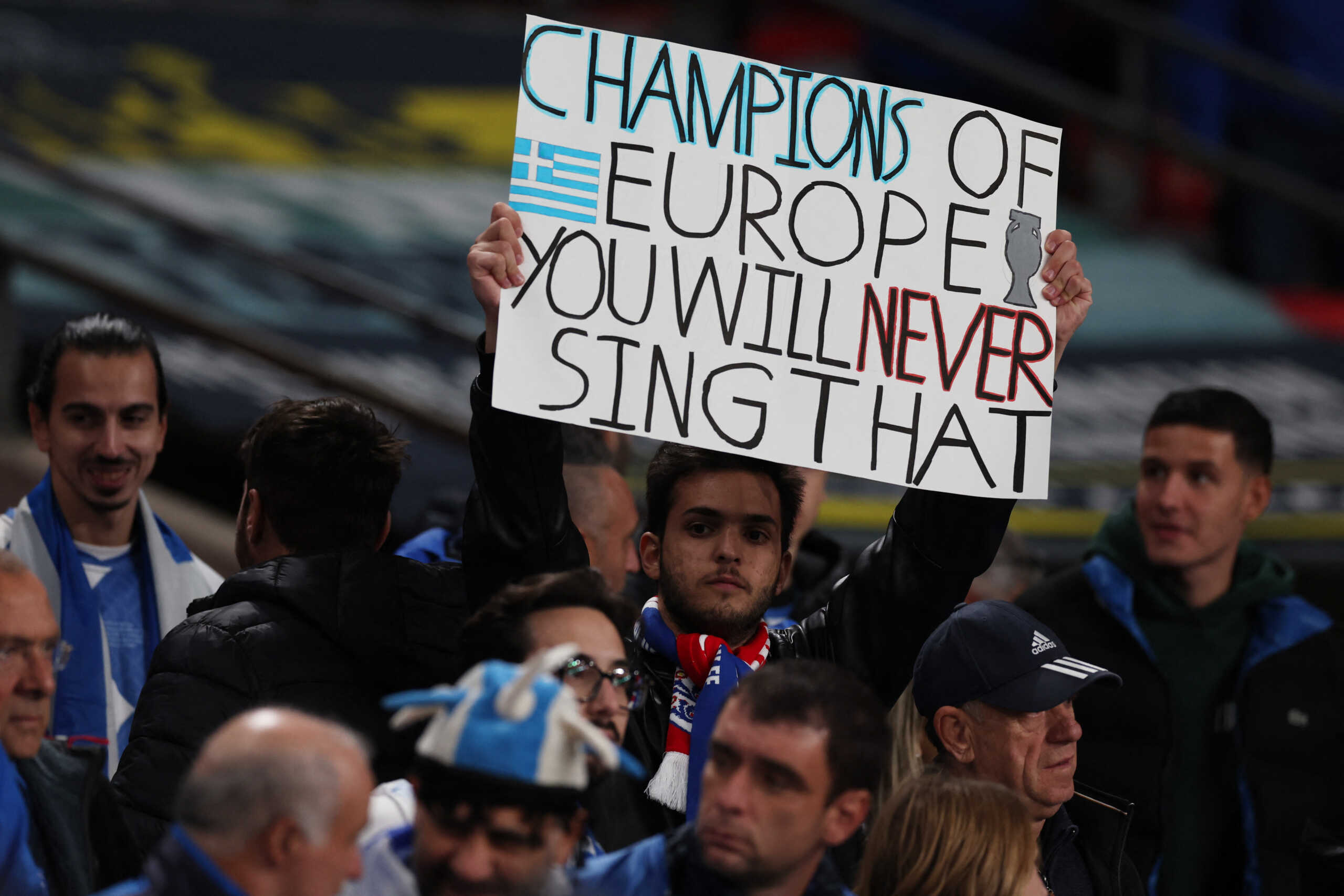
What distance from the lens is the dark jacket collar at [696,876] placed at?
103 inches

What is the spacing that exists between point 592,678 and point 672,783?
51 cm

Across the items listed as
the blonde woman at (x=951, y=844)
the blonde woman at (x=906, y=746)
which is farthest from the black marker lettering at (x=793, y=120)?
the blonde woman at (x=951, y=844)

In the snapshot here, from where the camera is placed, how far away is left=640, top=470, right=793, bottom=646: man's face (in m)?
3.38

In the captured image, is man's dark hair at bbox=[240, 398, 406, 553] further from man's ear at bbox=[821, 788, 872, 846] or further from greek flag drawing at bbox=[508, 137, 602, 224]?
man's ear at bbox=[821, 788, 872, 846]

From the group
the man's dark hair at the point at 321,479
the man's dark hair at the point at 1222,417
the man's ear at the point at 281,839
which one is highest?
the man's dark hair at the point at 1222,417

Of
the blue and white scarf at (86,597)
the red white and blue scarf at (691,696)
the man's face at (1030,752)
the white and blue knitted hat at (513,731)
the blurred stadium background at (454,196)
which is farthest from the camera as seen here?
the blurred stadium background at (454,196)

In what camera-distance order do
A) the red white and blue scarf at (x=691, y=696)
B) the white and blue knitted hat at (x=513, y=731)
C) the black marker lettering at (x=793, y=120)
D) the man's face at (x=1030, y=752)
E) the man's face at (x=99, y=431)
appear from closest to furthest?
the white and blue knitted hat at (x=513, y=731), the red white and blue scarf at (x=691, y=696), the man's face at (x=1030, y=752), the black marker lettering at (x=793, y=120), the man's face at (x=99, y=431)

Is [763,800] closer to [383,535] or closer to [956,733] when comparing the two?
[956,733]

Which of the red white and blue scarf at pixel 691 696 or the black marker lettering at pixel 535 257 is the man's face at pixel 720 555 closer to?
the red white and blue scarf at pixel 691 696

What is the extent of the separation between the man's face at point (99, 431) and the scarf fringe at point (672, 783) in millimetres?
1496

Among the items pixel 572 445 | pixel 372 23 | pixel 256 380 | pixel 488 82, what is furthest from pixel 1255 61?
pixel 572 445

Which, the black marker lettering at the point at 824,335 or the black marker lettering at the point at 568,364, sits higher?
the black marker lettering at the point at 824,335

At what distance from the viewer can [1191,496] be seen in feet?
14.9

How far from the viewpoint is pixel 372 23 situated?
848 centimetres
